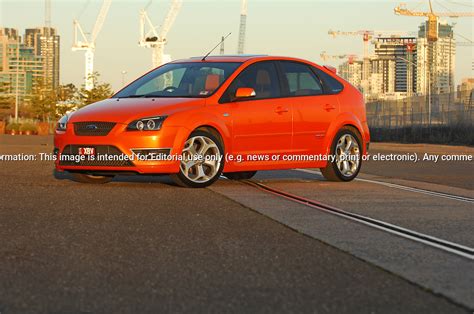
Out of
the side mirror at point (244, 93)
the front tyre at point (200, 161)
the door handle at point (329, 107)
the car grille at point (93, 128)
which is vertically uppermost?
the side mirror at point (244, 93)

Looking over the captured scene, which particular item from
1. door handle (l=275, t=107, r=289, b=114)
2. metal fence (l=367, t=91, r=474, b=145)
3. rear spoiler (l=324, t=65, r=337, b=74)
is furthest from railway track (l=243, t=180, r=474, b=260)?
metal fence (l=367, t=91, r=474, b=145)

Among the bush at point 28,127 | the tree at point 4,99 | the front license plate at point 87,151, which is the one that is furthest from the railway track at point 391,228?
the tree at point 4,99

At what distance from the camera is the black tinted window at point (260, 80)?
13.1m

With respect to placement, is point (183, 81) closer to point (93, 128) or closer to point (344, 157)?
point (93, 128)

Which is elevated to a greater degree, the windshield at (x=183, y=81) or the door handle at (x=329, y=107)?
the windshield at (x=183, y=81)

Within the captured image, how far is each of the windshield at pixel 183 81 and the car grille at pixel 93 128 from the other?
3.97ft

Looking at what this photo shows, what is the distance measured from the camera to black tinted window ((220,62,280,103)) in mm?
13086

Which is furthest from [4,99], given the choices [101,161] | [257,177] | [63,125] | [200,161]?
[200,161]

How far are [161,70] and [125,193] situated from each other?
314 cm

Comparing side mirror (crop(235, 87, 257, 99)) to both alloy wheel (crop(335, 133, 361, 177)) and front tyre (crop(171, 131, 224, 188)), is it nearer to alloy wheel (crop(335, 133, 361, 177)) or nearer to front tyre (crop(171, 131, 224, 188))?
front tyre (crop(171, 131, 224, 188))

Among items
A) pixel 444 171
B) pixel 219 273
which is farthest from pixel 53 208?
pixel 444 171

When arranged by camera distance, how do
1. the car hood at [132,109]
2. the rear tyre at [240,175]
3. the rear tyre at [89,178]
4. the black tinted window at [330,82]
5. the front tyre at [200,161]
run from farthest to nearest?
the black tinted window at [330,82]
the rear tyre at [240,175]
the rear tyre at [89,178]
the front tyre at [200,161]
the car hood at [132,109]

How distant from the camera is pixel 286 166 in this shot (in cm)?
1327

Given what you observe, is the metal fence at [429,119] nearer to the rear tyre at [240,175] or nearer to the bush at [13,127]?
the bush at [13,127]
